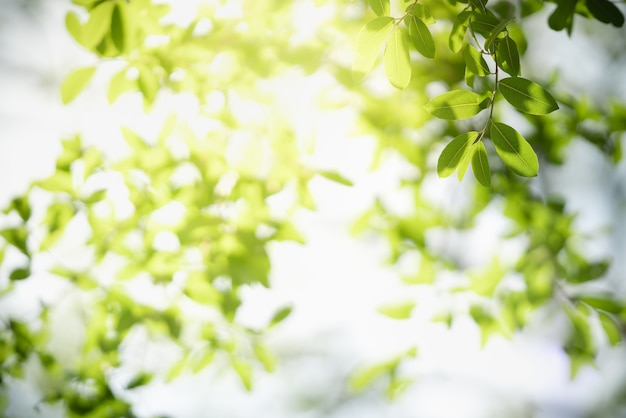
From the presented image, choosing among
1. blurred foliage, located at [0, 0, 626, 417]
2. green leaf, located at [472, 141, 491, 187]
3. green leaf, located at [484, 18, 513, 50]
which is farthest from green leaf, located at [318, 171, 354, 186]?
green leaf, located at [484, 18, 513, 50]

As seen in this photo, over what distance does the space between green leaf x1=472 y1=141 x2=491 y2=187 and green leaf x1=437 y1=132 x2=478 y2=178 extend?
18 millimetres

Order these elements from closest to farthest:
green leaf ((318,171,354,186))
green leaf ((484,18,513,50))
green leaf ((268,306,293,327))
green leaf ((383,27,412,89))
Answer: green leaf ((484,18,513,50)) < green leaf ((383,27,412,89)) < green leaf ((318,171,354,186)) < green leaf ((268,306,293,327))

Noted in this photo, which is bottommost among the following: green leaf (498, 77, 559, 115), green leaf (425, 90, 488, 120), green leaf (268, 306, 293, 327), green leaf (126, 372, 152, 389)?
green leaf (126, 372, 152, 389)

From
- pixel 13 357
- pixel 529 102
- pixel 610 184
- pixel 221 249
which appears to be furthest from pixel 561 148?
pixel 610 184

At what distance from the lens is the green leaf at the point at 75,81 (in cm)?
115

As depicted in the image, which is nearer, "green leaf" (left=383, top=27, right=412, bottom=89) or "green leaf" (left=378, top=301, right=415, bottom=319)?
"green leaf" (left=383, top=27, right=412, bottom=89)

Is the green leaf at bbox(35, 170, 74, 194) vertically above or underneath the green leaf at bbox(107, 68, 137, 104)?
underneath

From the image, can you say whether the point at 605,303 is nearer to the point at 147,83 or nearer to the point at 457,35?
the point at 457,35

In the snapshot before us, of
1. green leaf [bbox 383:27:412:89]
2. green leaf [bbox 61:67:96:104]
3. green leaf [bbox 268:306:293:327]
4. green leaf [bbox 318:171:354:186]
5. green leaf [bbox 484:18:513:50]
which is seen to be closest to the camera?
green leaf [bbox 484:18:513:50]

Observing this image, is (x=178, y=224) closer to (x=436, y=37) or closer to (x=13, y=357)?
(x=13, y=357)

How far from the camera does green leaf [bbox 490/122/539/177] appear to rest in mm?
769

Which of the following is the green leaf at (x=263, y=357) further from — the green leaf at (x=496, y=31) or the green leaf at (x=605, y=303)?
the green leaf at (x=496, y=31)

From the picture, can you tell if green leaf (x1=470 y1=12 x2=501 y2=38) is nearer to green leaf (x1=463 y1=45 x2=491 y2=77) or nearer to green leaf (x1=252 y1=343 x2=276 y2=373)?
green leaf (x1=463 y1=45 x2=491 y2=77)

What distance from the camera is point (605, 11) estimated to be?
3.19 ft
